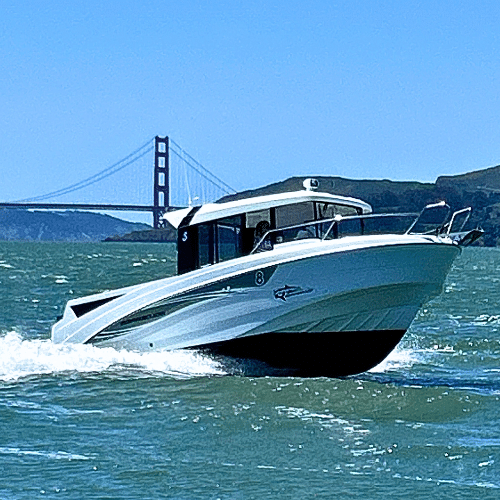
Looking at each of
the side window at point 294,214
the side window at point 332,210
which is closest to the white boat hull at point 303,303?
the side window at point 294,214

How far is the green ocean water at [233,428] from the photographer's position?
9289 mm

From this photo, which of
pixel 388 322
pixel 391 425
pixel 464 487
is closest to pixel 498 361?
pixel 388 322

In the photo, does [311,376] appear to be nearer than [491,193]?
Yes

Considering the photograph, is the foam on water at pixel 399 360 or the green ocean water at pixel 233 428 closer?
the green ocean water at pixel 233 428

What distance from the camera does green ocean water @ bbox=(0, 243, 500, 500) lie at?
9289 mm

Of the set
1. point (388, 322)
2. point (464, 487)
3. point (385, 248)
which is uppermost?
point (385, 248)

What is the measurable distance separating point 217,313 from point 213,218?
1230 millimetres

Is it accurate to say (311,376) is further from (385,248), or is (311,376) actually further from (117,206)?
(117,206)

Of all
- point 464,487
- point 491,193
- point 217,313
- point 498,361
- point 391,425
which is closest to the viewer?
point 464,487

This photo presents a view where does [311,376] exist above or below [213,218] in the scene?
below

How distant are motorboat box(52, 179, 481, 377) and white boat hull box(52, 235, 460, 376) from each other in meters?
0.01

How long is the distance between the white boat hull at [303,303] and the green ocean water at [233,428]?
360 mm

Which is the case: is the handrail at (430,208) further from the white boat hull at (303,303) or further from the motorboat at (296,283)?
the white boat hull at (303,303)

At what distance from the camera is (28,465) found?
9.77 meters
